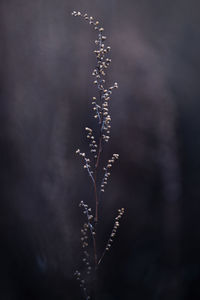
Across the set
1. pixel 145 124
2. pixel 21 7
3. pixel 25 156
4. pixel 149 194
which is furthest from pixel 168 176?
pixel 21 7

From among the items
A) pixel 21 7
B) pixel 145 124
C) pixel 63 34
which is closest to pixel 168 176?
pixel 145 124

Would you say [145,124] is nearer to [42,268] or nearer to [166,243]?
[166,243]

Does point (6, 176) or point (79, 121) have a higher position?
point (79, 121)

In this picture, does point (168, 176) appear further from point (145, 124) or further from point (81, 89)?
point (81, 89)

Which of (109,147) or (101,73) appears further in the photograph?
(109,147)

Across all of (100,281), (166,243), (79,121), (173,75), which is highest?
(173,75)

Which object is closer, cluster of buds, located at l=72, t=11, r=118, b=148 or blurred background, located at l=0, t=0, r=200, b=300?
cluster of buds, located at l=72, t=11, r=118, b=148

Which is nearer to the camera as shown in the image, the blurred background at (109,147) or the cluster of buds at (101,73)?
the cluster of buds at (101,73)

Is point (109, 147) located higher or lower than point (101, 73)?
lower
